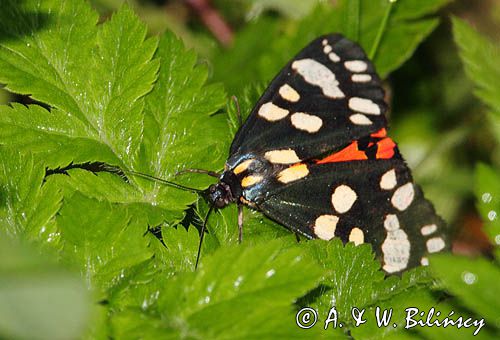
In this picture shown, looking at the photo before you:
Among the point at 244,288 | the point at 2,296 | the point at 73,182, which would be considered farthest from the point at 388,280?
the point at 2,296

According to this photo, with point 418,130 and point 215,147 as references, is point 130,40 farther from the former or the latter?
point 418,130

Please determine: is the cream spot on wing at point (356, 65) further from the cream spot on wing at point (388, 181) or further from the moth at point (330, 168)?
the cream spot on wing at point (388, 181)

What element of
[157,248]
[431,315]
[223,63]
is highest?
[223,63]

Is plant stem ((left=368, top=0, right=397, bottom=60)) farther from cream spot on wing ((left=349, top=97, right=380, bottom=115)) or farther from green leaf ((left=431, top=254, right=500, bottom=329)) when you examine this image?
green leaf ((left=431, top=254, right=500, bottom=329))

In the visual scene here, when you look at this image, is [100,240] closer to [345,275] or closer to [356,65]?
[345,275]

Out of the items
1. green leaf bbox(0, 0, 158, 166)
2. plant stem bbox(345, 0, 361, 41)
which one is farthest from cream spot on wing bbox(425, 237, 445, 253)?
green leaf bbox(0, 0, 158, 166)

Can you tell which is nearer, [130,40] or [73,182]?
[73,182]
